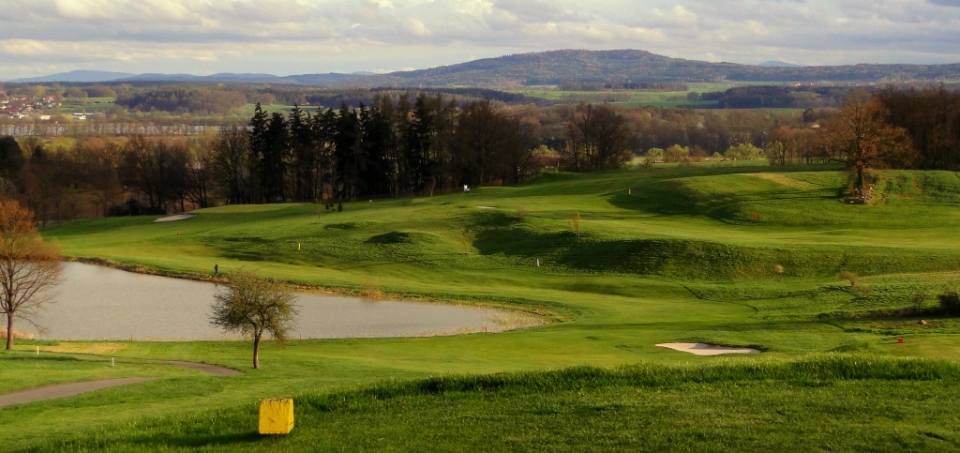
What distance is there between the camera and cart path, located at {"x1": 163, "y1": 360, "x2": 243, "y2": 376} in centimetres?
2839

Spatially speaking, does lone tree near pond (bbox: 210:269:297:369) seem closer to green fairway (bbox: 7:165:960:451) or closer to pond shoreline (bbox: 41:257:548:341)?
green fairway (bbox: 7:165:960:451)

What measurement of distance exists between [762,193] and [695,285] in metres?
27.8

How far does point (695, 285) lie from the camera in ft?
168

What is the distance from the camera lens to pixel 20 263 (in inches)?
1671

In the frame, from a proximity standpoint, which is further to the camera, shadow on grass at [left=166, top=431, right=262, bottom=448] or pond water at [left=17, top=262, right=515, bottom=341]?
pond water at [left=17, top=262, right=515, bottom=341]

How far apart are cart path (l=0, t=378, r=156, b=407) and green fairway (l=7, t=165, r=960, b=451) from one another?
1062 mm

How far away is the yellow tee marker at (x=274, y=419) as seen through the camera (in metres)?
15.6

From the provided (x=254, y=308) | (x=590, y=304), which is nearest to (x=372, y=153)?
(x=590, y=304)

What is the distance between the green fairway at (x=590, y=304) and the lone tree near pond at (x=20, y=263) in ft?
11.3

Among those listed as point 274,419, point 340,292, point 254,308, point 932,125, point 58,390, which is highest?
point 932,125

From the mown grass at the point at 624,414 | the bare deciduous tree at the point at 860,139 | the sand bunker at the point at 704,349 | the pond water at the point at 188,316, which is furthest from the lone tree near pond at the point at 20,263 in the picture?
the bare deciduous tree at the point at 860,139

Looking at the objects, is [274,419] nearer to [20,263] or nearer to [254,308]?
[254,308]

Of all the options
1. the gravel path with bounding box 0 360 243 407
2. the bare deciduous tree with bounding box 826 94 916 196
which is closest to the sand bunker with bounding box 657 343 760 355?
the gravel path with bounding box 0 360 243 407

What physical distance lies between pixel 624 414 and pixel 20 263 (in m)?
35.6
